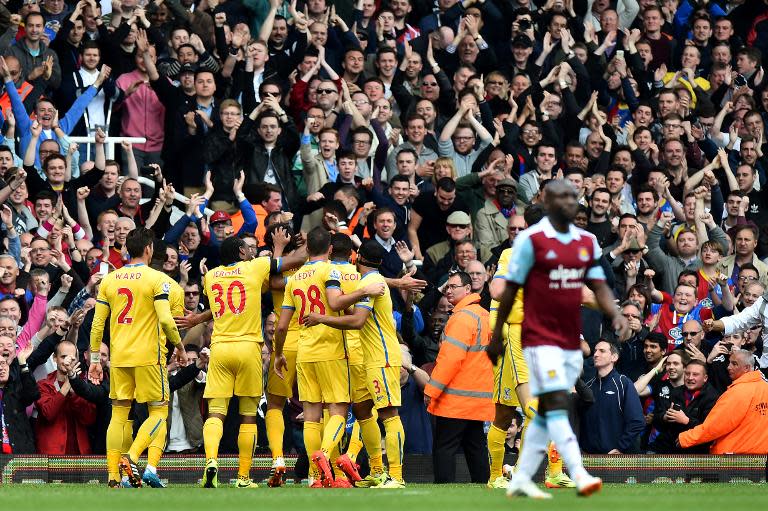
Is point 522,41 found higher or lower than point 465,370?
higher

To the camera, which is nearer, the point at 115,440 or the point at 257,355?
the point at 115,440

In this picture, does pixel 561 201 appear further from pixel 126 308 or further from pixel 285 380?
pixel 126 308

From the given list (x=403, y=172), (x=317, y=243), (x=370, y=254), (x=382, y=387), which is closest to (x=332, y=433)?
(x=382, y=387)

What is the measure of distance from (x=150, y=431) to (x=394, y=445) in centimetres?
241

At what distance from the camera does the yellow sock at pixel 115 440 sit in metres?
15.1

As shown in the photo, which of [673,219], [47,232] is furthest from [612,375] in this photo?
[47,232]

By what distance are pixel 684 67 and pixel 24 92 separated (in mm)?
11585

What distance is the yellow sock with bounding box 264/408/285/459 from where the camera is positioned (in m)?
15.1

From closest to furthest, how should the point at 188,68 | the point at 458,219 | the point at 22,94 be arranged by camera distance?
the point at 458,219, the point at 22,94, the point at 188,68

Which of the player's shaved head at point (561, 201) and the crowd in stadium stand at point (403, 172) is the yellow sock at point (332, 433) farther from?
the player's shaved head at point (561, 201)

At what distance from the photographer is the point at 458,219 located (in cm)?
2014

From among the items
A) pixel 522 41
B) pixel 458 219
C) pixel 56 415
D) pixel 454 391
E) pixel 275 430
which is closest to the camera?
pixel 275 430

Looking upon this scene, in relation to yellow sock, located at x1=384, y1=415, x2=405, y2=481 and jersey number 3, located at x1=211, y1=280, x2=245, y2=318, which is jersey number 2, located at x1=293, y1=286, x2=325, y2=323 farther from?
yellow sock, located at x1=384, y1=415, x2=405, y2=481

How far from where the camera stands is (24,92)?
808 inches
